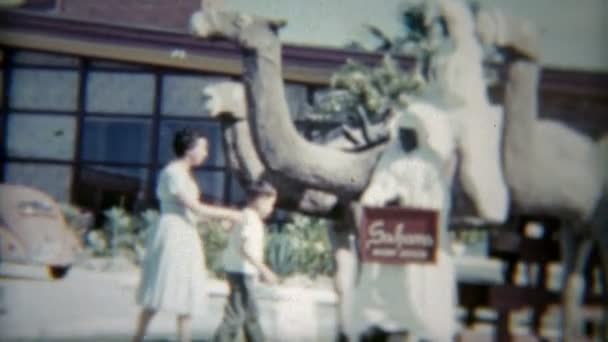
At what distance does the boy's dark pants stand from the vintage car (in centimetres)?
116

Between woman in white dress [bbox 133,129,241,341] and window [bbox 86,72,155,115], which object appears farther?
window [bbox 86,72,155,115]

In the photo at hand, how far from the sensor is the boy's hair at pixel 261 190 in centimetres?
367

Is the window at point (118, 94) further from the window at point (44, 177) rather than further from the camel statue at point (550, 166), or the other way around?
the camel statue at point (550, 166)

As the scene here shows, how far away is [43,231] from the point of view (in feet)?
14.3

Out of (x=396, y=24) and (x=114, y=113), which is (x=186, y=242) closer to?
(x=396, y=24)

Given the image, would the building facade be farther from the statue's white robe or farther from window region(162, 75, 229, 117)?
the statue's white robe

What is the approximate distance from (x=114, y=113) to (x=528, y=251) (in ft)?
8.13

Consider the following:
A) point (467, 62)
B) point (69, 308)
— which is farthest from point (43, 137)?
point (467, 62)

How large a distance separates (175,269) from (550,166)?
1.45 metres

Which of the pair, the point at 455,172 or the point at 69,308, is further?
the point at 69,308

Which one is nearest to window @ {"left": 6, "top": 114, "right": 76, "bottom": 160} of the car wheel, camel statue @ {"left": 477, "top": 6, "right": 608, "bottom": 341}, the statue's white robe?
the car wheel

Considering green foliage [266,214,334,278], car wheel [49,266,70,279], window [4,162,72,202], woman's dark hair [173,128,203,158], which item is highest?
woman's dark hair [173,128,203,158]

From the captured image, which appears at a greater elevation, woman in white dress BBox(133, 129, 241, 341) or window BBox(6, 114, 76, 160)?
window BBox(6, 114, 76, 160)

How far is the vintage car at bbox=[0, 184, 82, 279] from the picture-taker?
4.21 m
